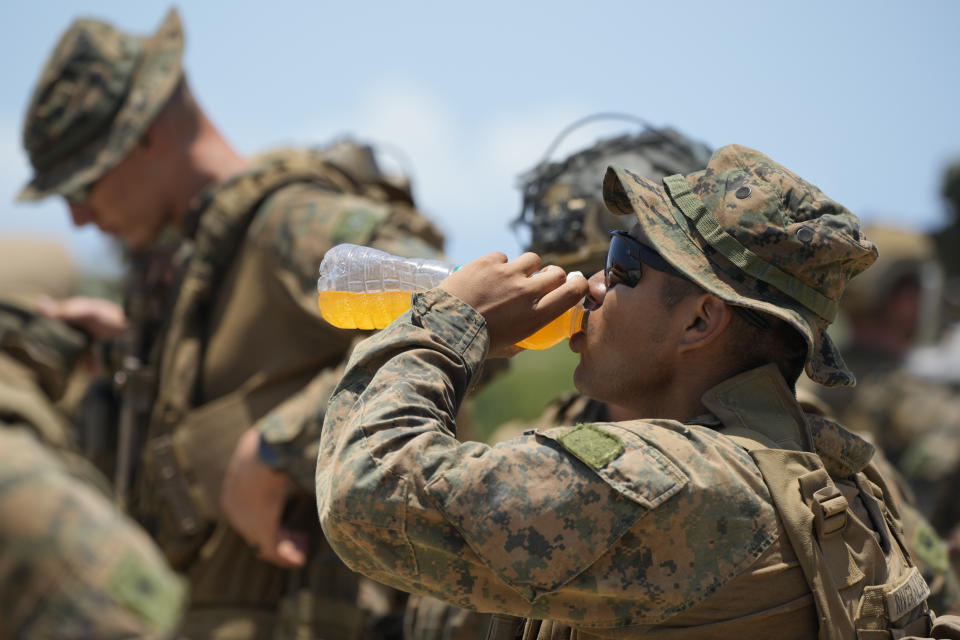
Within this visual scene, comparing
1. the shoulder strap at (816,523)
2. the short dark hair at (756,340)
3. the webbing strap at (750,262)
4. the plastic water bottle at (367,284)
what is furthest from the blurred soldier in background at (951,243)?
the shoulder strap at (816,523)

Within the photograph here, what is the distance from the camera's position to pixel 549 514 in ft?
8.63

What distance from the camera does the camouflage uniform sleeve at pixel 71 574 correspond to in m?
3.18

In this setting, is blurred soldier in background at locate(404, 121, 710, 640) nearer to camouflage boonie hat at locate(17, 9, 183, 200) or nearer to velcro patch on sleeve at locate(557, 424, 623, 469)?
velcro patch on sleeve at locate(557, 424, 623, 469)

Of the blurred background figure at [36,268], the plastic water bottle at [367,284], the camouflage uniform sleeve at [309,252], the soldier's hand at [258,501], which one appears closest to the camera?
the plastic water bottle at [367,284]

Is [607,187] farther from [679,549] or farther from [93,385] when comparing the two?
[93,385]

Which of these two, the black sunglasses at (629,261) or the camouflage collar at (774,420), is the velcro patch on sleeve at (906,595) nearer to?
the camouflage collar at (774,420)

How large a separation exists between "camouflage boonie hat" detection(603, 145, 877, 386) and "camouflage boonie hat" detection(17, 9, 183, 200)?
3919 millimetres

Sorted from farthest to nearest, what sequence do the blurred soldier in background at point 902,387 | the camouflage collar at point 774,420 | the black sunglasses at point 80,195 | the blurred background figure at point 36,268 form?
the blurred soldier in background at point 902,387 → the blurred background figure at point 36,268 → the black sunglasses at point 80,195 → the camouflage collar at point 774,420

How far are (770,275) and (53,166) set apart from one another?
4.76m

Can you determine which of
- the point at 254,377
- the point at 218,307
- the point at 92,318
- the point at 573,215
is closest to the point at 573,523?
the point at 573,215

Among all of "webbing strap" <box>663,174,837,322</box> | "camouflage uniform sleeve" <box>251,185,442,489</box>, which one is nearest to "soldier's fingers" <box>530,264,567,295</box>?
"webbing strap" <box>663,174,837,322</box>

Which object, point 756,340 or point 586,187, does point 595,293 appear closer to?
point 756,340

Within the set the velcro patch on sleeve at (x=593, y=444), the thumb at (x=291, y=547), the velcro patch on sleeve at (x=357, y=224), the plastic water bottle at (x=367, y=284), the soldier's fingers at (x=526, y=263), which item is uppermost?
the soldier's fingers at (x=526, y=263)

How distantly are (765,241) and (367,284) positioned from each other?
1431mm
